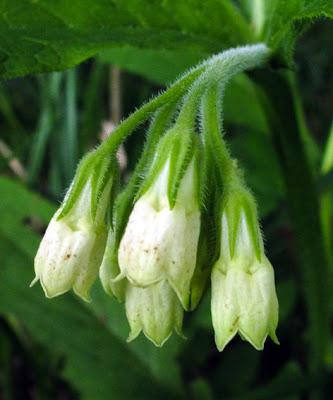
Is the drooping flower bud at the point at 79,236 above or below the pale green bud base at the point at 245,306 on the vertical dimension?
above

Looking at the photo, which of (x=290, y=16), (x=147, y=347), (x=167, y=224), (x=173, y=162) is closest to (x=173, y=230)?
(x=167, y=224)

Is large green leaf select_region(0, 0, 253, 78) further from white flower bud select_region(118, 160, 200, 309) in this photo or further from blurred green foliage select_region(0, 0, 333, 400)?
white flower bud select_region(118, 160, 200, 309)

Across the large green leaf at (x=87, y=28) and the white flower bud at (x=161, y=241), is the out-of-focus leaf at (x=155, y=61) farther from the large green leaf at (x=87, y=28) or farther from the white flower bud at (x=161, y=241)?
the white flower bud at (x=161, y=241)

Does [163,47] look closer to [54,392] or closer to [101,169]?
[101,169]

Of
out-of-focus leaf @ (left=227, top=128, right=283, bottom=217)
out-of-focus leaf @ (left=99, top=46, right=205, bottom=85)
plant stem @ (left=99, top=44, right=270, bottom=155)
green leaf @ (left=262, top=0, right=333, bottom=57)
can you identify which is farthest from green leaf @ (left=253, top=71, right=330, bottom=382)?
out-of-focus leaf @ (left=99, top=46, right=205, bottom=85)

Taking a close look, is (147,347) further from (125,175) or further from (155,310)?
(155,310)

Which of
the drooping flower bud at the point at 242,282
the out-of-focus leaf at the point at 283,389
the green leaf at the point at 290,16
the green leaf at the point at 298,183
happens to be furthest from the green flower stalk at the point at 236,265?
the out-of-focus leaf at the point at 283,389
